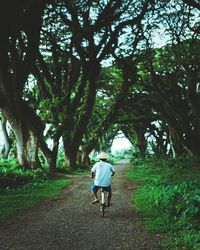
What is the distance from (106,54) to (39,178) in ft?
33.2

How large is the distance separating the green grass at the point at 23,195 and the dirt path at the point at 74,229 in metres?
0.46

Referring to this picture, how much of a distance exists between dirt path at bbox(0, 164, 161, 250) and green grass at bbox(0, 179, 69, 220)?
46cm

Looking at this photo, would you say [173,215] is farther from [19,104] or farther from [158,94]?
[158,94]

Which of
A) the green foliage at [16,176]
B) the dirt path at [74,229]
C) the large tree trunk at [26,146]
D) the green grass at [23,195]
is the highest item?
the large tree trunk at [26,146]

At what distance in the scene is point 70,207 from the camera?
10.2m

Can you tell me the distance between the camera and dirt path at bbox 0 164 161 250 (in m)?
6.23

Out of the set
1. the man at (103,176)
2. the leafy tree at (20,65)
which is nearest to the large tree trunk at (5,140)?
the leafy tree at (20,65)

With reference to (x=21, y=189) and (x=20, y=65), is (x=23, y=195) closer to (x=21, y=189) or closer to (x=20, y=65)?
(x=21, y=189)

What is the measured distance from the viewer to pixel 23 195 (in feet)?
40.3

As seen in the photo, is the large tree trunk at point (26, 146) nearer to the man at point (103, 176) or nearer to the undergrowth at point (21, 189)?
the undergrowth at point (21, 189)

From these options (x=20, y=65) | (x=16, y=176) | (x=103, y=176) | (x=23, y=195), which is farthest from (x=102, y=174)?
(x=20, y=65)

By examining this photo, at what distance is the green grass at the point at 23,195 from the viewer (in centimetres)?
979

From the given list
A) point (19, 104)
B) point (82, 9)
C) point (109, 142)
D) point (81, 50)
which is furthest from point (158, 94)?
point (109, 142)

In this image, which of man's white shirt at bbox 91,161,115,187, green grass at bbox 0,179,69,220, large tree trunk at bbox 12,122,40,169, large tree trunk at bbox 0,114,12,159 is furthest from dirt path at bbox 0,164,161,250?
large tree trunk at bbox 0,114,12,159
